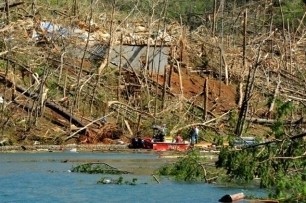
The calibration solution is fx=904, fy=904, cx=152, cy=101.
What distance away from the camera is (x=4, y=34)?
135 feet

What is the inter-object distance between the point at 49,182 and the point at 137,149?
1109 cm

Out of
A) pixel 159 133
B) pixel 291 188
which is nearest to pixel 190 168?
pixel 291 188

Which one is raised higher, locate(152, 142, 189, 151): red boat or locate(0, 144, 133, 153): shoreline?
locate(152, 142, 189, 151): red boat

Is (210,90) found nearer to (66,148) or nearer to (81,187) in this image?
(66,148)

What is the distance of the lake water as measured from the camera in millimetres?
21531

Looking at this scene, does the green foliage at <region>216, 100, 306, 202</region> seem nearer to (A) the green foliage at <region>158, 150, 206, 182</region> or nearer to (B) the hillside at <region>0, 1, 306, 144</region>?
(A) the green foliage at <region>158, 150, 206, 182</region>

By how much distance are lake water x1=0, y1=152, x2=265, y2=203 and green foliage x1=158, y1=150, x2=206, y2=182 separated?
26 centimetres

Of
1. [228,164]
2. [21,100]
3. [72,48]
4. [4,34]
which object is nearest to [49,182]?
[228,164]

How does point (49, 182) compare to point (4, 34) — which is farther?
point (4, 34)

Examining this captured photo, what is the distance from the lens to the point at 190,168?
23094 mm

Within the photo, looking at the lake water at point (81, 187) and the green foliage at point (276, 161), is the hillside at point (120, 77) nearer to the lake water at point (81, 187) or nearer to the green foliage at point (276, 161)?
the lake water at point (81, 187)

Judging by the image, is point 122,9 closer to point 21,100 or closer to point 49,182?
point 21,100

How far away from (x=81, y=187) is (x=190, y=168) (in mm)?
2900

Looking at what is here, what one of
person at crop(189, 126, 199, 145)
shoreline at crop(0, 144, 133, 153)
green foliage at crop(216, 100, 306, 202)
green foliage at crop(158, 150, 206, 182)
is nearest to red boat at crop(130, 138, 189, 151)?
shoreline at crop(0, 144, 133, 153)
